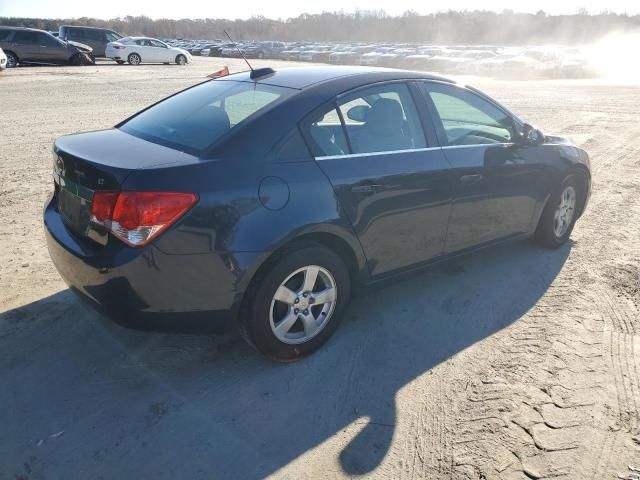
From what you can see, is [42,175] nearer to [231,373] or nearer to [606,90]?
[231,373]

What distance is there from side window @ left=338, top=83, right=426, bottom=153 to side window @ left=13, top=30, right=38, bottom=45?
2400 cm

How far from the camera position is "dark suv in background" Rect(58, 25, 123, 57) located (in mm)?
28938

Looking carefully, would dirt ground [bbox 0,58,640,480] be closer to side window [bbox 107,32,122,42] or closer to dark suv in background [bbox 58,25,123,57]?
dark suv in background [bbox 58,25,123,57]

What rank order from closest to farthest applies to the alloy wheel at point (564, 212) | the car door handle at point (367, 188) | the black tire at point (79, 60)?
the car door handle at point (367, 188) < the alloy wheel at point (564, 212) < the black tire at point (79, 60)

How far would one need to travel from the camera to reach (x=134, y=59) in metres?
28.8

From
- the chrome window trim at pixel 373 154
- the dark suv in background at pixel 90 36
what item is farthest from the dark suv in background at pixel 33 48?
the chrome window trim at pixel 373 154

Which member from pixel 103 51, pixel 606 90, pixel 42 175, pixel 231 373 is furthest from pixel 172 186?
pixel 103 51

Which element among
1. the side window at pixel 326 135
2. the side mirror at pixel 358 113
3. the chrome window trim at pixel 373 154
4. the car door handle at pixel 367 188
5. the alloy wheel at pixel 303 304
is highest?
the side mirror at pixel 358 113

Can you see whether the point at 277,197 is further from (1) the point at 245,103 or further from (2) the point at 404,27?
(2) the point at 404,27

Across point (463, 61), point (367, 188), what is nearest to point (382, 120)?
point (367, 188)

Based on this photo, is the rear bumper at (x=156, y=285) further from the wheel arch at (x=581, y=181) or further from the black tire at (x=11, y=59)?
the black tire at (x=11, y=59)

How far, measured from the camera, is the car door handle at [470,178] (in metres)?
3.93

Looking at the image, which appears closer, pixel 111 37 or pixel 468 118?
pixel 468 118

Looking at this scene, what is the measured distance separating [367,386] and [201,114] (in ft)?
6.46
